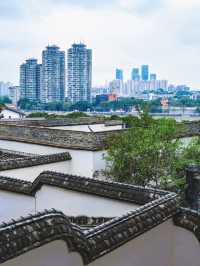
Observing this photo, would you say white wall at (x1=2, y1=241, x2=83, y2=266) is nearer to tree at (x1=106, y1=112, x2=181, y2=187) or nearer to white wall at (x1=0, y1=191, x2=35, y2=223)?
white wall at (x1=0, y1=191, x2=35, y2=223)

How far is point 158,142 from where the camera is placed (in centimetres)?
1304

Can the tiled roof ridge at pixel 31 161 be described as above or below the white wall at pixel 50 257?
below

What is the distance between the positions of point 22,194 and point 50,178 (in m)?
1.02

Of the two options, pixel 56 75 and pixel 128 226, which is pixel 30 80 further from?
pixel 128 226

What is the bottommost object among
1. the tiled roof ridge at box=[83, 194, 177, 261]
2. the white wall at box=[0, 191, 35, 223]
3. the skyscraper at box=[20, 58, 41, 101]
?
the white wall at box=[0, 191, 35, 223]

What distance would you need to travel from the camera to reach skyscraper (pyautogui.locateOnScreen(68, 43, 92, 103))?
352ft

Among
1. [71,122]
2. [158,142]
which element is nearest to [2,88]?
[71,122]

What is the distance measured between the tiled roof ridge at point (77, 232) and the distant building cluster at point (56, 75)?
100246 millimetres

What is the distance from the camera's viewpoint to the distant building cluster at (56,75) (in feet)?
346

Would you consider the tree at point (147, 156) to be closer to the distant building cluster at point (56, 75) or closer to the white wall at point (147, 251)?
the white wall at point (147, 251)

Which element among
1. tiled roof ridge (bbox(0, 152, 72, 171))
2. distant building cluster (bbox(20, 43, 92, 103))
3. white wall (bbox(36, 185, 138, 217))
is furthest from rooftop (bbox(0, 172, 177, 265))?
distant building cluster (bbox(20, 43, 92, 103))

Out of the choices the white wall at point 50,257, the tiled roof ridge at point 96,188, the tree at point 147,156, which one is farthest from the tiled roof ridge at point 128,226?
the tree at point 147,156

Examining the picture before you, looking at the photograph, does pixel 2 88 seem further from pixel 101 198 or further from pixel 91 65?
pixel 101 198

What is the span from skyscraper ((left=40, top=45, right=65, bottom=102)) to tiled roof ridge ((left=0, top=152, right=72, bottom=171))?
295ft
